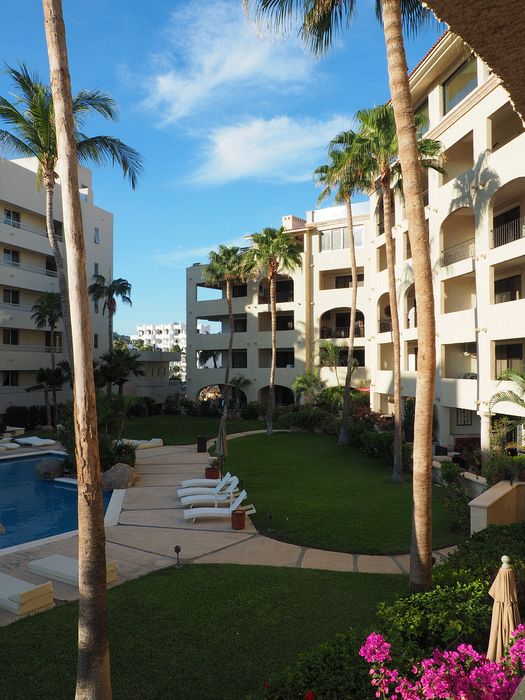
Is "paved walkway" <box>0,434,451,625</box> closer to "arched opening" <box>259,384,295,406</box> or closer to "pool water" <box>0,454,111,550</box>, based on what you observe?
"pool water" <box>0,454,111,550</box>

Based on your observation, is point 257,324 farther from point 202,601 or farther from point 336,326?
point 202,601

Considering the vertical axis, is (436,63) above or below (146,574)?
above

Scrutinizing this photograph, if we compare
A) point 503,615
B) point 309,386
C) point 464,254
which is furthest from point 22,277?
point 503,615

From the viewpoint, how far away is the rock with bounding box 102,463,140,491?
2011 centimetres

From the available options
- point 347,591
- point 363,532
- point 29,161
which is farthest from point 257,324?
point 347,591

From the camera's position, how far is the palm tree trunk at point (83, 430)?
5707 millimetres

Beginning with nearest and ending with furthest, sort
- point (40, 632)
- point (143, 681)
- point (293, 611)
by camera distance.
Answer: point (143, 681) < point (40, 632) < point (293, 611)

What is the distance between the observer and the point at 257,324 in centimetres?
4775

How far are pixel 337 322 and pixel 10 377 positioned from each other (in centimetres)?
2638

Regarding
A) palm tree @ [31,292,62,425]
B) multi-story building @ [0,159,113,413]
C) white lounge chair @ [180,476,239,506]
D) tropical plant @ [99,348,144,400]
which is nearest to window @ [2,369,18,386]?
multi-story building @ [0,159,113,413]

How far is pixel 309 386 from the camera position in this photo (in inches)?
1639

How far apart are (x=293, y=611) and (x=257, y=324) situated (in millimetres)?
39435

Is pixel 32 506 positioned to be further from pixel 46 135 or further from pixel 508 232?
pixel 508 232

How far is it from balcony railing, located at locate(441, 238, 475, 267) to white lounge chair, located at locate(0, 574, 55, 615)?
2300 centimetres
